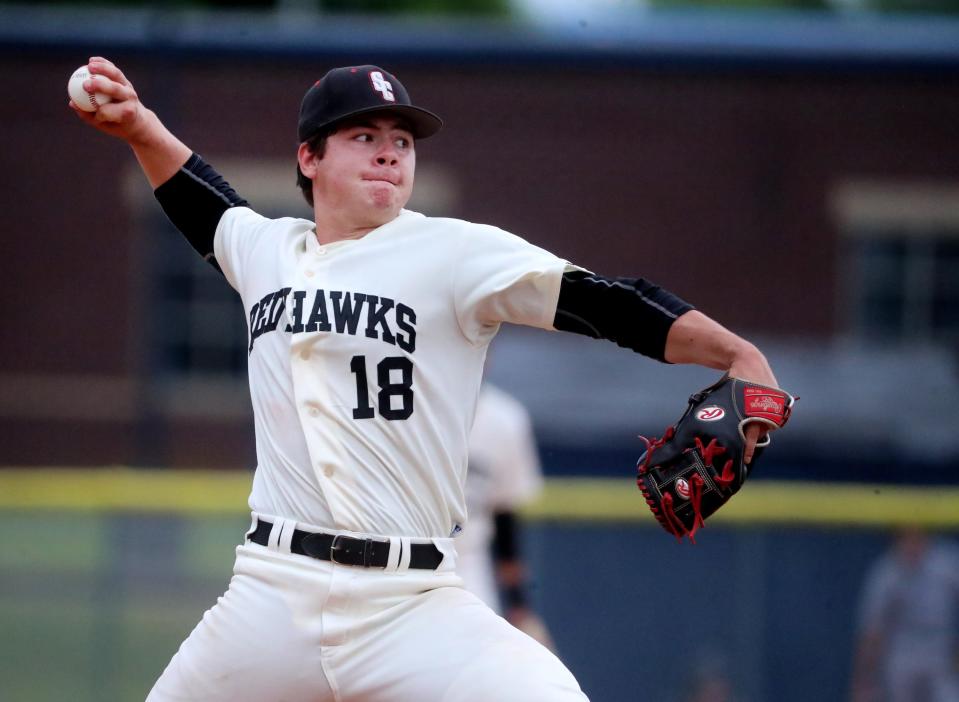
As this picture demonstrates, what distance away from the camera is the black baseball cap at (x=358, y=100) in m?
2.96

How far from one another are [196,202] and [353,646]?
47.9 inches

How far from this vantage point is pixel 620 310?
8.83 ft

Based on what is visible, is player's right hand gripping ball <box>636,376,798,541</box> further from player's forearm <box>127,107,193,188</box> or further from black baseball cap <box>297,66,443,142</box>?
player's forearm <box>127,107,193,188</box>

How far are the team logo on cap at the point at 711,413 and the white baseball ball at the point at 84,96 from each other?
153 cm

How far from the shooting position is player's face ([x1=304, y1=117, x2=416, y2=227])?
297 centimetres

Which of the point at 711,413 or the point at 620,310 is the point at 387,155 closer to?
the point at 620,310

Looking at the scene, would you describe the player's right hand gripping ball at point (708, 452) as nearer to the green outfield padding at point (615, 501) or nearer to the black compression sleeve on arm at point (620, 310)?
the black compression sleeve on arm at point (620, 310)

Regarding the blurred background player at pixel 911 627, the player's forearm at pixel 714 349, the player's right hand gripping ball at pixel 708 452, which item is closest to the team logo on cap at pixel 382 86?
the player's forearm at pixel 714 349

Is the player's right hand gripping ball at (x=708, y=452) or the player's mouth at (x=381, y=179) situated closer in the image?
the player's right hand gripping ball at (x=708, y=452)

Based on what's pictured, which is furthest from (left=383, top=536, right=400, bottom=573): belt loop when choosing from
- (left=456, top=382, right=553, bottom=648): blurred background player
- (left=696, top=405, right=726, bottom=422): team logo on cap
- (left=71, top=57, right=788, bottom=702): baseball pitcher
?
(left=456, top=382, right=553, bottom=648): blurred background player

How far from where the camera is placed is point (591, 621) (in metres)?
6.98

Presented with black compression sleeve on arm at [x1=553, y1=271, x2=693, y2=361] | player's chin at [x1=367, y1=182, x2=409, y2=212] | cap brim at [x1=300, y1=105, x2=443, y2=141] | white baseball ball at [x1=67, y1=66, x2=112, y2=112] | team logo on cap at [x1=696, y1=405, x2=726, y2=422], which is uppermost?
white baseball ball at [x1=67, y1=66, x2=112, y2=112]

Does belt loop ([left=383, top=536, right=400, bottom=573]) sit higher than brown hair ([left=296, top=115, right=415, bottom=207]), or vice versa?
brown hair ([left=296, top=115, right=415, bottom=207])

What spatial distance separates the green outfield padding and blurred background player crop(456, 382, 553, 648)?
140cm
